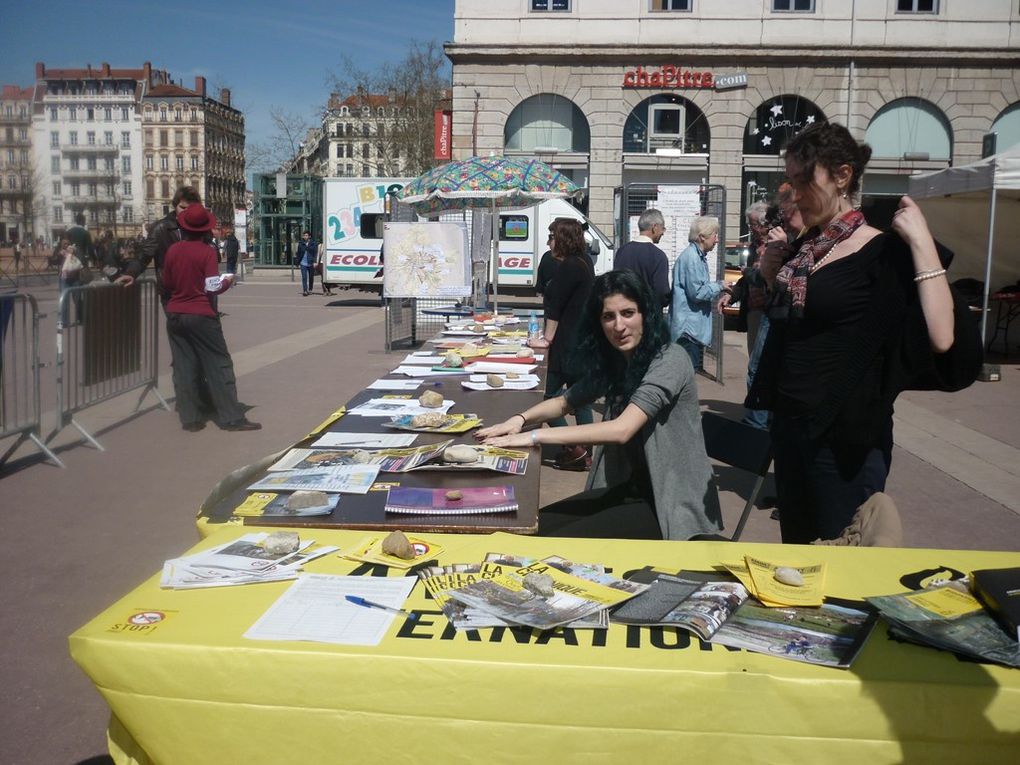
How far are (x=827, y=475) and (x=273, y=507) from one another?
1809mm

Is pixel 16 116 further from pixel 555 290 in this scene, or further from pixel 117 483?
pixel 555 290

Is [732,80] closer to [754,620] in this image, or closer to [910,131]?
[910,131]

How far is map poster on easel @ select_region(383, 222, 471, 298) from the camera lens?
40.0 feet

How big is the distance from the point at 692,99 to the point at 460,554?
2849 cm

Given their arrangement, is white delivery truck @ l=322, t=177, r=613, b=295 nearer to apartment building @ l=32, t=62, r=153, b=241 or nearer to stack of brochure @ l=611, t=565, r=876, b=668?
apartment building @ l=32, t=62, r=153, b=241

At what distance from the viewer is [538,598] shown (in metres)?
2.04

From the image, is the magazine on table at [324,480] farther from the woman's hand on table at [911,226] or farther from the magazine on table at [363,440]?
the woman's hand on table at [911,226]

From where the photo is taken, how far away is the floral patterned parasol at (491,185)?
11578 mm

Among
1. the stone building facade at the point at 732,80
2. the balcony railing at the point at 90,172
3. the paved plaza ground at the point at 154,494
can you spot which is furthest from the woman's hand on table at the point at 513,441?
the stone building facade at the point at 732,80

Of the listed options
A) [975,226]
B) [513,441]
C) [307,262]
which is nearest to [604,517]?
[513,441]

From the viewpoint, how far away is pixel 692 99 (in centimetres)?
2869

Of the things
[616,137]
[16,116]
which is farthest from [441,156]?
[16,116]

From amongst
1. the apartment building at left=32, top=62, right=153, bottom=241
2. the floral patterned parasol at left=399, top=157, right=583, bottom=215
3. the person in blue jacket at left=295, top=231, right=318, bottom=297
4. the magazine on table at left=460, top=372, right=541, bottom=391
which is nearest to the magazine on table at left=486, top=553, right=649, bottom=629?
the magazine on table at left=460, top=372, right=541, bottom=391

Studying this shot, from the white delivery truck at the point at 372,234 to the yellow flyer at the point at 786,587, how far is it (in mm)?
20143
